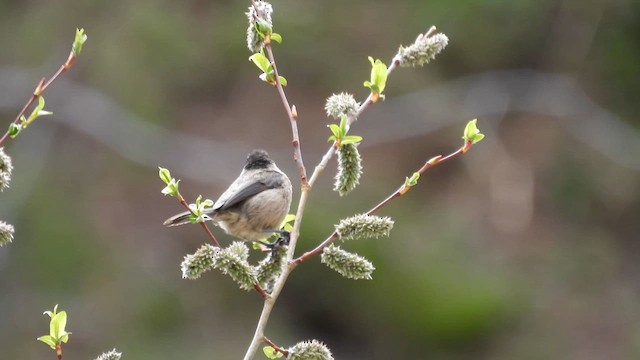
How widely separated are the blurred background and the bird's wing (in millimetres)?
4047

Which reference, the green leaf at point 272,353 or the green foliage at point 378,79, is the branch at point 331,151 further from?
the green leaf at point 272,353

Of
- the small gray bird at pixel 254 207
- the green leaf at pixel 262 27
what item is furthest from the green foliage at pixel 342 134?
the small gray bird at pixel 254 207

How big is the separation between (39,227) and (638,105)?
6.26 m

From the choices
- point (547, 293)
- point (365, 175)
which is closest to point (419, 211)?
point (365, 175)

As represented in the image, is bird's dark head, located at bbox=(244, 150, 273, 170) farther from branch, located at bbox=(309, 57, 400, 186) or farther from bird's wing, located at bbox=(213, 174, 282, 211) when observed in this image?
branch, located at bbox=(309, 57, 400, 186)

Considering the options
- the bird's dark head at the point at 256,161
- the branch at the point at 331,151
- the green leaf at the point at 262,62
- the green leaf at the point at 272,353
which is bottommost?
the green leaf at the point at 272,353

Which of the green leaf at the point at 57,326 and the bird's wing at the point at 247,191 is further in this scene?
the bird's wing at the point at 247,191

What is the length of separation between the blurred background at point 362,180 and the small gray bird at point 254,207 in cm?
402

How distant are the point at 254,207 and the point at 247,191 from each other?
0.68 ft

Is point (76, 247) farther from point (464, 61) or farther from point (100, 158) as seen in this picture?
point (464, 61)

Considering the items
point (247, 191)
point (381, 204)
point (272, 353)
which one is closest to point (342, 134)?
point (381, 204)

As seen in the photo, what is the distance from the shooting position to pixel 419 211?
10.2 m

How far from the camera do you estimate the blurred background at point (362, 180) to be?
9367 millimetres

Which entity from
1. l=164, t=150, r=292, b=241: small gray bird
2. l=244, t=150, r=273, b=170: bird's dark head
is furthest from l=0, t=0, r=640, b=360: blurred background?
l=164, t=150, r=292, b=241: small gray bird
